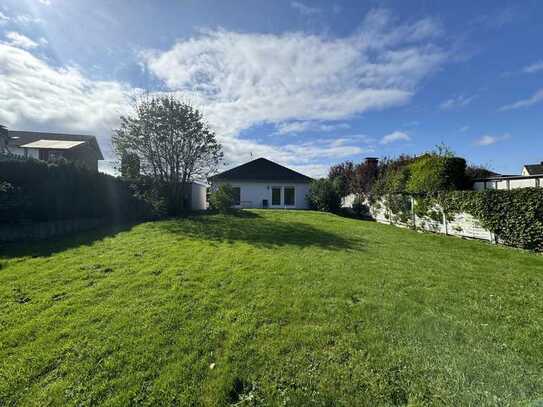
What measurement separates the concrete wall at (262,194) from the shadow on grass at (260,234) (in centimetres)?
923

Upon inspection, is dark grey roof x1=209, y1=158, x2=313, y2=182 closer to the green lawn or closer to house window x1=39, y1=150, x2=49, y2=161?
the green lawn

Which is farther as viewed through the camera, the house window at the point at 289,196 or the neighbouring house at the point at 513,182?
the house window at the point at 289,196

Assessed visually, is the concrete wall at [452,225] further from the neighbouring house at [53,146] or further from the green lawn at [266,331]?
the neighbouring house at [53,146]

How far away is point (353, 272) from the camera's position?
4898 millimetres

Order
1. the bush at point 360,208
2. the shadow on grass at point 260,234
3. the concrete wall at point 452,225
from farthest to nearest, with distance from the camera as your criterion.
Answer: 1. the bush at point 360,208
2. the concrete wall at point 452,225
3. the shadow on grass at point 260,234

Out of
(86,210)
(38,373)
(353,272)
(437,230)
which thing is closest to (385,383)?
(353,272)

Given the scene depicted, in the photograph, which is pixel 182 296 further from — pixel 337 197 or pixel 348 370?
pixel 337 197

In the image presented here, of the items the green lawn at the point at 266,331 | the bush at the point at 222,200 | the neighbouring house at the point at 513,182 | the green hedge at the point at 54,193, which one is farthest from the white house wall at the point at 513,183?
the green hedge at the point at 54,193

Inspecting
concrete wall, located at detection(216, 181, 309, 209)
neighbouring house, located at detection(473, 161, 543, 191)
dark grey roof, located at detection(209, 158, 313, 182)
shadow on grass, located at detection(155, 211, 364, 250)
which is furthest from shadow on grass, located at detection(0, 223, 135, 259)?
neighbouring house, located at detection(473, 161, 543, 191)

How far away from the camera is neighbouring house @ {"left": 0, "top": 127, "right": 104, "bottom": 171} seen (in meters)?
19.7

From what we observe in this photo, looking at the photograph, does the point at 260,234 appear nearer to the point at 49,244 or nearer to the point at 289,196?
the point at 49,244

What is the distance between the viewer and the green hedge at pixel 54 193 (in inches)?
281

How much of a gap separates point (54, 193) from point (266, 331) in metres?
9.29

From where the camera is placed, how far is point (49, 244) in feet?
21.9
